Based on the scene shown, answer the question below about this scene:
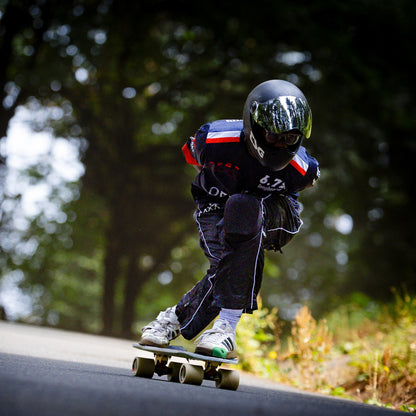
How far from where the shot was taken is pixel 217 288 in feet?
12.4

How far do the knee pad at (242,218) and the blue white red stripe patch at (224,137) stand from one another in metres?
0.40

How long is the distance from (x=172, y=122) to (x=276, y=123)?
15.2 metres

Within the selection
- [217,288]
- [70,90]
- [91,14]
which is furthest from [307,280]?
[217,288]

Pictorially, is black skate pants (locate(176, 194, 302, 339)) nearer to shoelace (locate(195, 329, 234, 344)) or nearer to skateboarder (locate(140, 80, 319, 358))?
skateboarder (locate(140, 80, 319, 358))

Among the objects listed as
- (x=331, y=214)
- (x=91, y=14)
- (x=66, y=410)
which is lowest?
(x=66, y=410)

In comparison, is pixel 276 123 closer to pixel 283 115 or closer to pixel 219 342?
pixel 283 115

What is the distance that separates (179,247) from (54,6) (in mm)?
7859

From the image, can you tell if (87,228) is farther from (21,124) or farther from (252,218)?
(252,218)

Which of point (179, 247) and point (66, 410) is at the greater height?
point (179, 247)

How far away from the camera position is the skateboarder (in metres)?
3.68

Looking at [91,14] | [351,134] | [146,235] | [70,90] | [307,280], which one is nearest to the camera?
[91,14]

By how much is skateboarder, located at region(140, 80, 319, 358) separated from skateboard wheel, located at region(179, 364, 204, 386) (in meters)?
0.10

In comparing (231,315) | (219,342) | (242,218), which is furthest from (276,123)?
(219,342)

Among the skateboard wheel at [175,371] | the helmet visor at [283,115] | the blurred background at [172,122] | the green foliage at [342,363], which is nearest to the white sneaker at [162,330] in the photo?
the skateboard wheel at [175,371]
